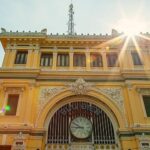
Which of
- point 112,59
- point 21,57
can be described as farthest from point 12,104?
point 112,59

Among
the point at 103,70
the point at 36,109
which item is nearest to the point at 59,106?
the point at 36,109

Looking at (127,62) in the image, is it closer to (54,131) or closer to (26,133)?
(54,131)

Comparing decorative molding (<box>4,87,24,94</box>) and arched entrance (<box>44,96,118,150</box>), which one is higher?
decorative molding (<box>4,87,24,94</box>)

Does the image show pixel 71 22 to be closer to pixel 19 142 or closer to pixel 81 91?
pixel 81 91

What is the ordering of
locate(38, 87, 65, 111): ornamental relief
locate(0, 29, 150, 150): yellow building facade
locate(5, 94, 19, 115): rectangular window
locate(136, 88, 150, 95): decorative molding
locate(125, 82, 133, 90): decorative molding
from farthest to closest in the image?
locate(125, 82, 133, 90): decorative molding, locate(136, 88, 150, 95): decorative molding, locate(38, 87, 65, 111): ornamental relief, locate(5, 94, 19, 115): rectangular window, locate(0, 29, 150, 150): yellow building facade

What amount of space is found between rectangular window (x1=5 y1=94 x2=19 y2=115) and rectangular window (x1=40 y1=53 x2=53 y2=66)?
377cm

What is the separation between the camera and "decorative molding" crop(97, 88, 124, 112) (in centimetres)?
1758

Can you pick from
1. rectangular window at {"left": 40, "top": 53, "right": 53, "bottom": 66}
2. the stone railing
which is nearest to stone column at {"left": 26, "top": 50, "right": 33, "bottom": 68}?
rectangular window at {"left": 40, "top": 53, "right": 53, "bottom": 66}

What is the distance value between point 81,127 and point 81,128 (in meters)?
0.07

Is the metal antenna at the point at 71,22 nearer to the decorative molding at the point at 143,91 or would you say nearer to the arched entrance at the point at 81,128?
the arched entrance at the point at 81,128

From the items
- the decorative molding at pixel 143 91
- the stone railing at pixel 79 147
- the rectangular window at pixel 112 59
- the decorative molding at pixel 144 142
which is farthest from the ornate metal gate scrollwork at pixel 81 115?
the rectangular window at pixel 112 59

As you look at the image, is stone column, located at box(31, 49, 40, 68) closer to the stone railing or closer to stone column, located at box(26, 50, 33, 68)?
stone column, located at box(26, 50, 33, 68)

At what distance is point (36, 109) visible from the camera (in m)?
17.1

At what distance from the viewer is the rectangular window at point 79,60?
783 inches
